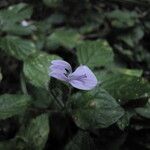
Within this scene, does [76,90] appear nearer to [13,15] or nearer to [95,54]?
[95,54]

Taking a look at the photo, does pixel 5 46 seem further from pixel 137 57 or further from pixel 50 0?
pixel 137 57

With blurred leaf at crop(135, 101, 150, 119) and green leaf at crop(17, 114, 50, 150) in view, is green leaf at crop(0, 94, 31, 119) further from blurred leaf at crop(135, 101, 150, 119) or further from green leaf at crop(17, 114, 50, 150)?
blurred leaf at crop(135, 101, 150, 119)

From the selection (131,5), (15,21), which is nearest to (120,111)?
(15,21)

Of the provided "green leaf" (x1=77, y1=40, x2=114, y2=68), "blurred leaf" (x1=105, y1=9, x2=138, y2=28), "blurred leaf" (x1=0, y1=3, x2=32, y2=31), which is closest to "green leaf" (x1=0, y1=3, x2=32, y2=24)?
"blurred leaf" (x1=0, y1=3, x2=32, y2=31)

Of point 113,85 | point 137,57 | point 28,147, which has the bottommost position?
point 137,57

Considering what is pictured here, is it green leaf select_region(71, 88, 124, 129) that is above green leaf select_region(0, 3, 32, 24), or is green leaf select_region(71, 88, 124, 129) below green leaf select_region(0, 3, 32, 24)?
above

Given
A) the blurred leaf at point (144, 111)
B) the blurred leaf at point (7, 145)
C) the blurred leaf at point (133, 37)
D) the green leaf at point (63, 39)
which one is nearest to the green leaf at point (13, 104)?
the blurred leaf at point (7, 145)
